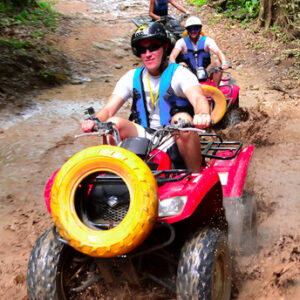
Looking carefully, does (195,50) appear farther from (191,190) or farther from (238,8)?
(238,8)

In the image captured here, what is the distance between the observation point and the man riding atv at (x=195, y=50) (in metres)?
6.52

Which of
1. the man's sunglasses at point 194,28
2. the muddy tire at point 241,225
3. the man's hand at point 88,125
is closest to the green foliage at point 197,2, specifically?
the man's sunglasses at point 194,28

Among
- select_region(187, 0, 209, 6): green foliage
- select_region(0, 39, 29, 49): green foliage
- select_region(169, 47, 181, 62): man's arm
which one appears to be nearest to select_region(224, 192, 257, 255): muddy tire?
select_region(169, 47, 181, 62): man's arm

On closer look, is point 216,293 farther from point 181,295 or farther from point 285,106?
point 285,106

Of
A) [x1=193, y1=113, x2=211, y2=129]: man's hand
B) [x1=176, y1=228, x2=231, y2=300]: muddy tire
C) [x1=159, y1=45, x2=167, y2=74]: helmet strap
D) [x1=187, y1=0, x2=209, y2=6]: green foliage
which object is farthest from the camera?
[x1=187, y1=0, x2=209, y2=6]: green foliage

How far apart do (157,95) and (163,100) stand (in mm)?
106

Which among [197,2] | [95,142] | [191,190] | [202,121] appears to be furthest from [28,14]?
[191,190]

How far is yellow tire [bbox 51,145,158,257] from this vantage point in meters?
1.79

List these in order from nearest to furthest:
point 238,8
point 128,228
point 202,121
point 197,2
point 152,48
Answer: point 128,228, point 202,121, point 152,48, point 238,8, point 197,2

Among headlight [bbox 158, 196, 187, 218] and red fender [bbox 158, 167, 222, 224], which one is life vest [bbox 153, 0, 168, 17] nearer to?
red fender [bbox 158, 167, 222, 224]

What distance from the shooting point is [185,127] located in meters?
2.43

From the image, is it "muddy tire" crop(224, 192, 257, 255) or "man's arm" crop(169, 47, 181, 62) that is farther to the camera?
"man's arm" crop(169, 47, 181, 62)

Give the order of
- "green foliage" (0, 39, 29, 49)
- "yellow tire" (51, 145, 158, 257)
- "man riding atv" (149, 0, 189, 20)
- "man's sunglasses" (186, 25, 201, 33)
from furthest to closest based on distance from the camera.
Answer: "green foliage" (0, 39, 29, 49)
"man riding atv" (149, 0, 189, 20)
"man's sunglasses" (186, 25, 201, 33)
"yellow tire" (51, 145, 158, 257)

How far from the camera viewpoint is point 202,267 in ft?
6.31
